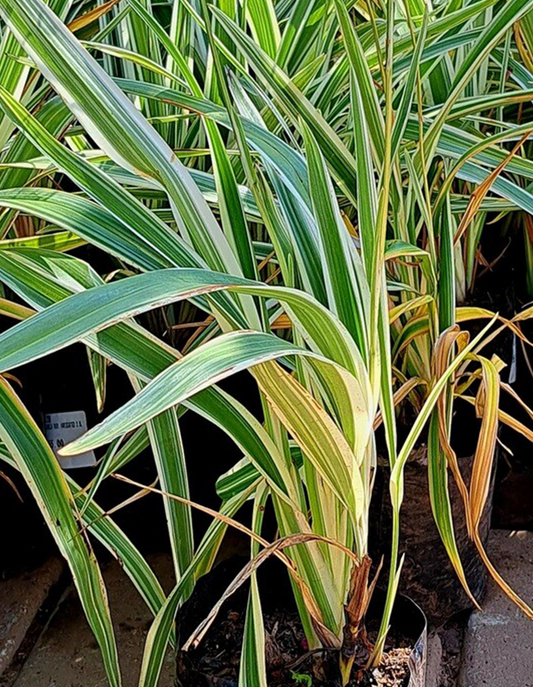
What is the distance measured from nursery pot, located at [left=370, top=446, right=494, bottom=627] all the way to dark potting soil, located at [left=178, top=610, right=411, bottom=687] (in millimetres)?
→ 171

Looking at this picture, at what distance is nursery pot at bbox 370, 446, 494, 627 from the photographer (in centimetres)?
89

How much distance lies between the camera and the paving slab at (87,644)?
99 cm

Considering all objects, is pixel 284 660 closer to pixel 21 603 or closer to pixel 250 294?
pixel 250 294

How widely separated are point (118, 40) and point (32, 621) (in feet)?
2.51

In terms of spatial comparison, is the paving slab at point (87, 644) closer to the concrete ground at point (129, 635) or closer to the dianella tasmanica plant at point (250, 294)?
the concrete ground at point (129, 635)

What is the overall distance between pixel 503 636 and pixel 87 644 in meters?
0.50

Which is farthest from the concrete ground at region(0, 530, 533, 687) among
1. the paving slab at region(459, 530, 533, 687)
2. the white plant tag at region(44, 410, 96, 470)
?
the white plant tag at region(44, 410, 96, 470)

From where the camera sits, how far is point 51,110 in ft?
2.76

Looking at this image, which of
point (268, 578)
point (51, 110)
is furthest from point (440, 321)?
point (51, 110)

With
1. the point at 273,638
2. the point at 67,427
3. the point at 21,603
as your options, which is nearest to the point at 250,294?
the point at 273,638

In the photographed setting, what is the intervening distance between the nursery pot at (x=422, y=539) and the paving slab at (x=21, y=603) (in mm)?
457

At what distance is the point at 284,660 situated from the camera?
29.0 inches

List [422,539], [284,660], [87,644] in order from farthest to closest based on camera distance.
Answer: [87,644], [422,539], [284,660]

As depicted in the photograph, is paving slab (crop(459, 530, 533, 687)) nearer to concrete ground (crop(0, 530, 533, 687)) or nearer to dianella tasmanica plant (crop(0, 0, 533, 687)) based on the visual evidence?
concrete ground (crop(0, 530, 533, 687))
